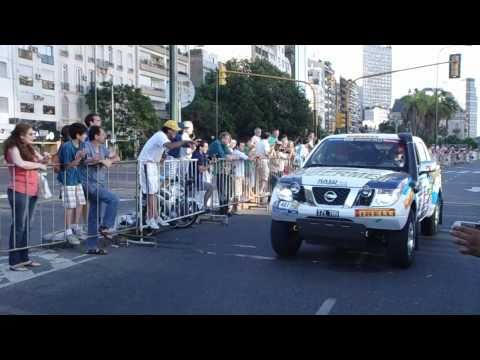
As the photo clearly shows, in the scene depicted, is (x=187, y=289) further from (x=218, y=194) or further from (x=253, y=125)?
(x=253, y=125)

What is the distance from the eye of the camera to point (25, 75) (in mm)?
49594

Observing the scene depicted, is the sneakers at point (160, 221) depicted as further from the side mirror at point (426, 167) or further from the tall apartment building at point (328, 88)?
the tall apartment building at point (328, 88)

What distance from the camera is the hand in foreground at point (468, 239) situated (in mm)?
2852

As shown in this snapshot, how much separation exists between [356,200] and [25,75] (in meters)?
48.7

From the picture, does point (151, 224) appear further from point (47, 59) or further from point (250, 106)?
point (47, 59)

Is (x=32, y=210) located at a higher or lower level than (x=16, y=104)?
lower

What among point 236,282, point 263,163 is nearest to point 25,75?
point 263,163

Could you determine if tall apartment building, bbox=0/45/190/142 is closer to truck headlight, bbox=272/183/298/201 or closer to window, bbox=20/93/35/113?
window, bbox=20/93/35/113

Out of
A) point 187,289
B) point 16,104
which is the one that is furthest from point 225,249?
point 16,104

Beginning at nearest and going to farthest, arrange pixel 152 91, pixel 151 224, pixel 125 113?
pixel 151 224
pixel 125 113
pixel 152 91

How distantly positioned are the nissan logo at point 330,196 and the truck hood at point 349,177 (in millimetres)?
105

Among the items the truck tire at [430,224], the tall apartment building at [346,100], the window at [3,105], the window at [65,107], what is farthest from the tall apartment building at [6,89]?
the truck tire at [430,224]
